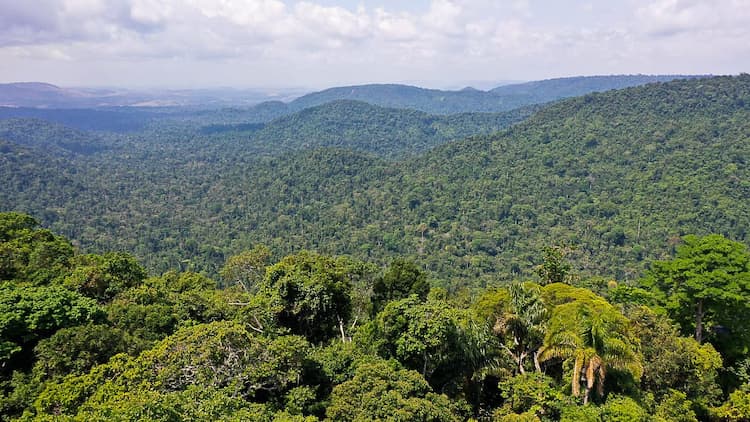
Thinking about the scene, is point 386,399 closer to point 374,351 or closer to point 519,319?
point 374,351

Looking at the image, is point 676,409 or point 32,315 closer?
point 676,409

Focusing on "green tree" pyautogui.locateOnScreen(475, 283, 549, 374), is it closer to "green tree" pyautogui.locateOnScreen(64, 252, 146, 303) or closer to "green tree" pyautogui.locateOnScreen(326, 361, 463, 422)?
"green tree" pyautogui.locateOnScreen(326, 361, 463, 422)

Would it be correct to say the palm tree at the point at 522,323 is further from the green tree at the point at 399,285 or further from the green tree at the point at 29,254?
the green tree at the point at 29,254

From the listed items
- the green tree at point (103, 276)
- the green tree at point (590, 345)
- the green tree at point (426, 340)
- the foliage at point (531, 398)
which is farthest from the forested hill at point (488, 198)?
the foliage at point (531, 398)

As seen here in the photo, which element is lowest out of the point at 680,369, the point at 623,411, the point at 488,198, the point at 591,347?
the point at 488,198

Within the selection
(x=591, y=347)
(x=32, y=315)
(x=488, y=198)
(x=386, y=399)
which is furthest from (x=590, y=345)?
(x=488, y=198)

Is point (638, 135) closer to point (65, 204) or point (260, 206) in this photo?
point (260, 206)

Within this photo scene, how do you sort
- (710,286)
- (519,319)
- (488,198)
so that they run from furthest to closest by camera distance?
(488,198)
(710,286)
(519,319)

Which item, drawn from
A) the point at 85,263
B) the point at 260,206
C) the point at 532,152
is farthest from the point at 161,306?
the point at 532,152
